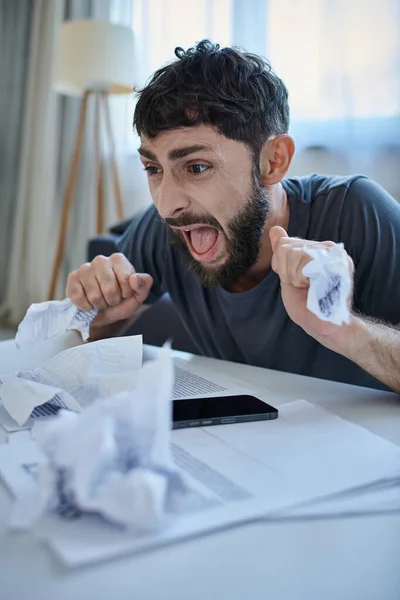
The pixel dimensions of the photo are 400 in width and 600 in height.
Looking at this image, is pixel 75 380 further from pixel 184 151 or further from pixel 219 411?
pixel 184 151

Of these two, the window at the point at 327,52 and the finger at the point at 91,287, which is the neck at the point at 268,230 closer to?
the finger at the point at 91,287

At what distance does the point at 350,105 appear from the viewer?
2242mm

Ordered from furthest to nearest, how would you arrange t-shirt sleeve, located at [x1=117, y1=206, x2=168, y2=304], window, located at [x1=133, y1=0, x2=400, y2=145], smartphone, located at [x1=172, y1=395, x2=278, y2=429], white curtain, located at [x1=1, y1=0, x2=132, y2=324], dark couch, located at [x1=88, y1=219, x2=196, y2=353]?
white curtain, located at [x1=1, y1=0, x2=132, y2=324] < window, located at [x1=133, y1=0, x2=400, y2=145] < dark couch, located at [x1=88, y1=219, x2=196, y2=353] < t-shirt sleeve, located at [x1=117, y1=206, x2=168, y2=304] < smartphone, located at [x1=172, y1=395, x2=278, y2=429]

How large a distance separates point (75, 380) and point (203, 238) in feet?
1.52

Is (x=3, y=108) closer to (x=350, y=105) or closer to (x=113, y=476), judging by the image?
(x=350, y=105)

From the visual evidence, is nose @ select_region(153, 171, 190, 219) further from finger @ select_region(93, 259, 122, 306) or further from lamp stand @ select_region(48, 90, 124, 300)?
lamp stand @ select_region(48, 90, 124, 300)

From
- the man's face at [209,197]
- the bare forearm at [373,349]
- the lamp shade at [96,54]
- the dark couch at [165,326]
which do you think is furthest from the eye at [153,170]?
the lamp shade at [96,54]

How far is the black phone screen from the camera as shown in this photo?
2.15ft

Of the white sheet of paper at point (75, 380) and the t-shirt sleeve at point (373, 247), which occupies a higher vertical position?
the t-shirt sleeve at point (373, 247)

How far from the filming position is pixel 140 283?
3.55ft

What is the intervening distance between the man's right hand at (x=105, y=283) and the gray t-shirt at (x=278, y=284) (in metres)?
0.18

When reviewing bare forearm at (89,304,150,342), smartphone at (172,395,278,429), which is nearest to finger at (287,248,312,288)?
smartphone at (172,395,278,429)

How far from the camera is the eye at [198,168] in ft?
3.40

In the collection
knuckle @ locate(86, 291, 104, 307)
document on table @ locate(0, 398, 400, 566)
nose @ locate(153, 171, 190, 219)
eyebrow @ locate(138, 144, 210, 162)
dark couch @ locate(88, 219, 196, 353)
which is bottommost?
dark couch @ locate(88, 219, 196, 353)
